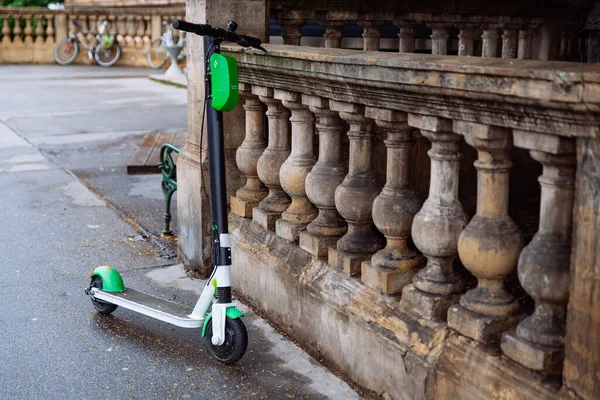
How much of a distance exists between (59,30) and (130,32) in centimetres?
A: 196

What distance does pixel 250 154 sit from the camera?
4684 mm

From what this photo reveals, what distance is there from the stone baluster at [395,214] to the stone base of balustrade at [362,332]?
0.09 m

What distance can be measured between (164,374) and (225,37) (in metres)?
1.40

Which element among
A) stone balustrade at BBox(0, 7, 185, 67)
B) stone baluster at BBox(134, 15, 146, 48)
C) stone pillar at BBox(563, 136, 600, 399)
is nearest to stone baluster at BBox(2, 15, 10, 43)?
stone balustrade at BBox(0, 7, 185, 67)

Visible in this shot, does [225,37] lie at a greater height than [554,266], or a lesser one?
greater

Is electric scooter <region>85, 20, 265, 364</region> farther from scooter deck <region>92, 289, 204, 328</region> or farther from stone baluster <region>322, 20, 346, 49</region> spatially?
stone baluster <region>322, 20, 346, 49</region>

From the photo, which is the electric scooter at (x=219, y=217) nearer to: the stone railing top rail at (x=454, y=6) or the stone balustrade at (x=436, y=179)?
the stone balustrade at (x=436, y=179)

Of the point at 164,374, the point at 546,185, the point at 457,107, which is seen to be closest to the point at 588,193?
the point at 546,185

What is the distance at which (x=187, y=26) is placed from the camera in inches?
137

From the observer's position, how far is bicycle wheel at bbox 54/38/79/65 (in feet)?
75.9

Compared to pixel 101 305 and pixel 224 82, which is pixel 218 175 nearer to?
pixel 224 82

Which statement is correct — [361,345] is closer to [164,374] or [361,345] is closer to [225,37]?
[164,374]

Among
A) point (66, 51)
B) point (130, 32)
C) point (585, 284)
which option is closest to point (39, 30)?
point (66, 51)

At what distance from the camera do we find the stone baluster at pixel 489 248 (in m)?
2.89
